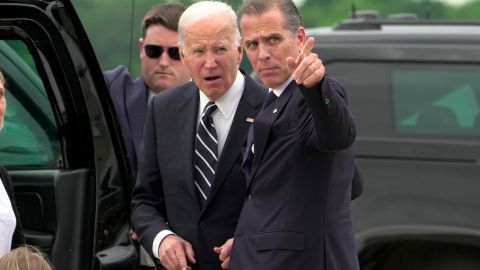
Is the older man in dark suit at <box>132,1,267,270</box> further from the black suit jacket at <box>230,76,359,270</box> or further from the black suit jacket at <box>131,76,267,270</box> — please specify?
the black suit jacket at <box>230,76,359,270</box>

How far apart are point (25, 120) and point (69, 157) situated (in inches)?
9.9

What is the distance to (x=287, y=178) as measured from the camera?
378cm

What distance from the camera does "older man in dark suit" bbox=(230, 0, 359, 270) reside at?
3766 mm

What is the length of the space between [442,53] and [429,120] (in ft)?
1.17

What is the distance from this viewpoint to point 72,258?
13.7 ft

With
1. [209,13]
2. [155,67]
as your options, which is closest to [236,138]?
[209,13]

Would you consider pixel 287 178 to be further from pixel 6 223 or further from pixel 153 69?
pixel 153 69

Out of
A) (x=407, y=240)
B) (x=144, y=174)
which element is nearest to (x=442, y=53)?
(x=407, y=240)

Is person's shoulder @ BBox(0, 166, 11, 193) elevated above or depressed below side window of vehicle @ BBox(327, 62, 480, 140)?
above

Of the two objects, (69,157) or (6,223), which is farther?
(69,157)

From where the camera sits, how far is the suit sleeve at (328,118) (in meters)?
3.57

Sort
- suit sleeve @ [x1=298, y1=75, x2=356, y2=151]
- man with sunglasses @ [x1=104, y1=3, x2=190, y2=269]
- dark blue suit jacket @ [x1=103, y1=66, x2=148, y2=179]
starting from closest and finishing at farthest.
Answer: suit sleeve @ [x1=298, y1=75, x2=356, y2=151] → dark blue suit jacket @ [x1=103, y1=66, x2=148, y2=179] → man with sunglasses @ [x1=104, y1=3, x2=190, y2=269]

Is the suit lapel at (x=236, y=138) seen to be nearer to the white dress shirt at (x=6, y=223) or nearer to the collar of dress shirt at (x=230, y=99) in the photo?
the collar of dress shirt at (x=230, y=99)

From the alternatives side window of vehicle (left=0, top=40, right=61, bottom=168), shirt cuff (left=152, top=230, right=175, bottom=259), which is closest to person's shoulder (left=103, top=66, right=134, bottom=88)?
side window of vehicle (left=0, top=40, right=61, bottom=168)
